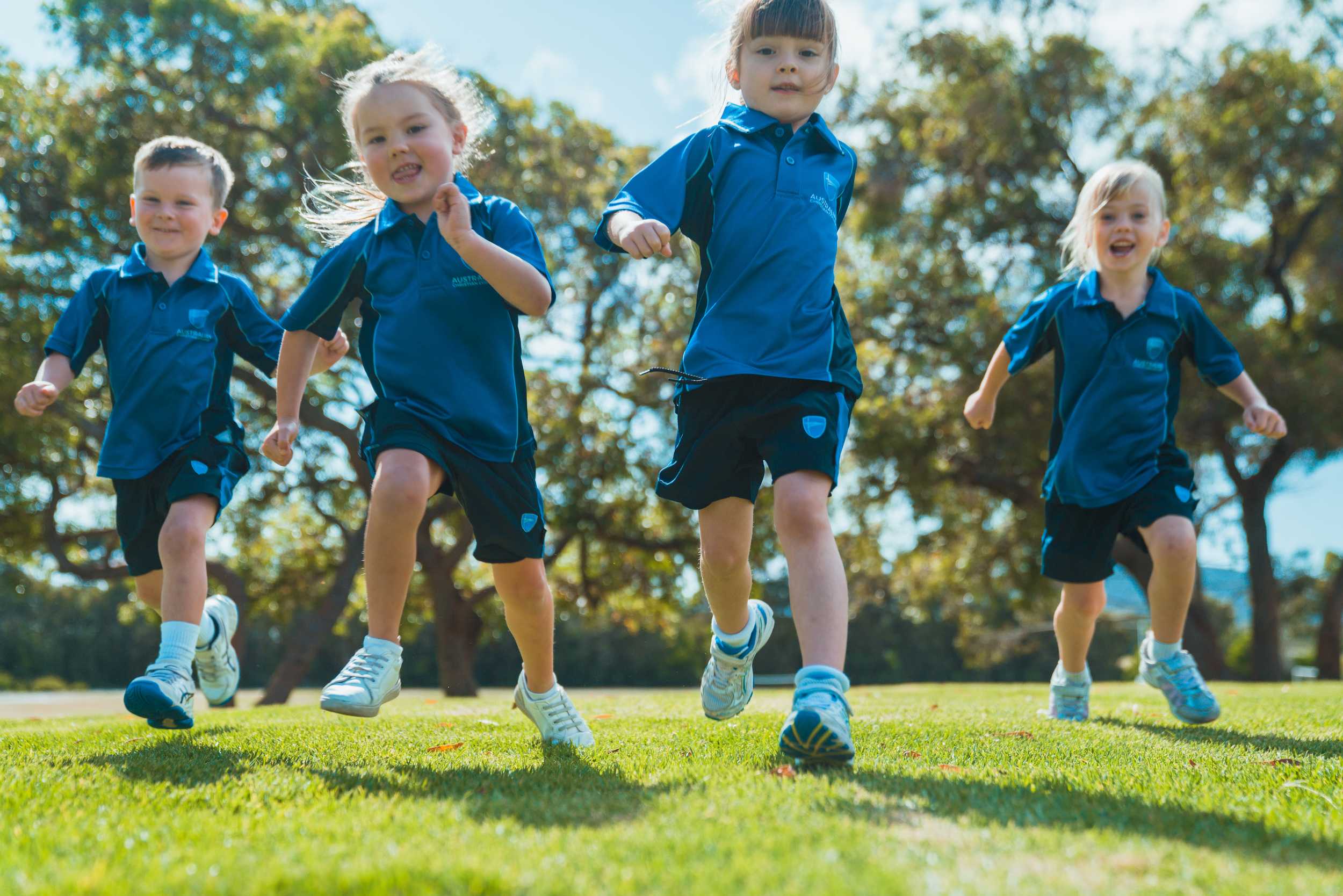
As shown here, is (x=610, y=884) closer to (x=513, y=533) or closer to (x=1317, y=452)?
(x=513, y=533)

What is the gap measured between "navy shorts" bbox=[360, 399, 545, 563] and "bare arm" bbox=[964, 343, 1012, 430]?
2.05 m

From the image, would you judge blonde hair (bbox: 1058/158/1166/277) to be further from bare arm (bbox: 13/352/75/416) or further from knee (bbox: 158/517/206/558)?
bare arm (bbox: 13/352/75/416)

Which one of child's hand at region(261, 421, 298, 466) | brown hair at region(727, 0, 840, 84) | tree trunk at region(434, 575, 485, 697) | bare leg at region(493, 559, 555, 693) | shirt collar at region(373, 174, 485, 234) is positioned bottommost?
tree trunk at region(434, 575, 485, 697)

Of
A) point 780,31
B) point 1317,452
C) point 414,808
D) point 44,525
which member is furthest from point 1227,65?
point 44,525

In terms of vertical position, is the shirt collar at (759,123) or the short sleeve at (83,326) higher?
the shirt collar at (759,123)

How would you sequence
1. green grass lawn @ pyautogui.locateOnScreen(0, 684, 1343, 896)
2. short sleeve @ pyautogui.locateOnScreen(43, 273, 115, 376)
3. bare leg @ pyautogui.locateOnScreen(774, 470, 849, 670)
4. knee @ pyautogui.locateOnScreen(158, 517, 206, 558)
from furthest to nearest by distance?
short sleeve @ pyautogui.locateOnScreen(43, 273, 115, 376), knee @ pyautogui.locateOnScreen(158, 517, 206, 558), bare leg @ pyautogui.locateOnScreen(774, 470, 849, 670), green grass lawn @ pyautogui.locateOnScreen(0, 684, 1343, 896)

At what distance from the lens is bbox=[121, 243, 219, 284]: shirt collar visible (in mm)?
4332

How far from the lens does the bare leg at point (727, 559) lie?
3.24m

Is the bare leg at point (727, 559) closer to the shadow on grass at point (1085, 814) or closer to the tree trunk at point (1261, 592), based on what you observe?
the shadow on grass at point (1085, 814)

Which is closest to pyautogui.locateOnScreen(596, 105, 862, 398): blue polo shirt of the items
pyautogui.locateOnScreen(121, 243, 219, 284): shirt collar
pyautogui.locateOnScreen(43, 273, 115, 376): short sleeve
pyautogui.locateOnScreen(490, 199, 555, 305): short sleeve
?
pyautogui.locateOnScreen(490, 199, 555, 305): short sleeve

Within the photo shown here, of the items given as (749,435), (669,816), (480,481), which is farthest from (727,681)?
(669,816)

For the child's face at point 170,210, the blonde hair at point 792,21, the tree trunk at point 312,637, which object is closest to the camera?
the blonde hair at point 792,21

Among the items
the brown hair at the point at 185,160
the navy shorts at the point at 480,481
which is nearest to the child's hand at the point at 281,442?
the navy shorts at the point at 480,481

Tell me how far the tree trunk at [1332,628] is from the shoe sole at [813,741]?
856 inches
